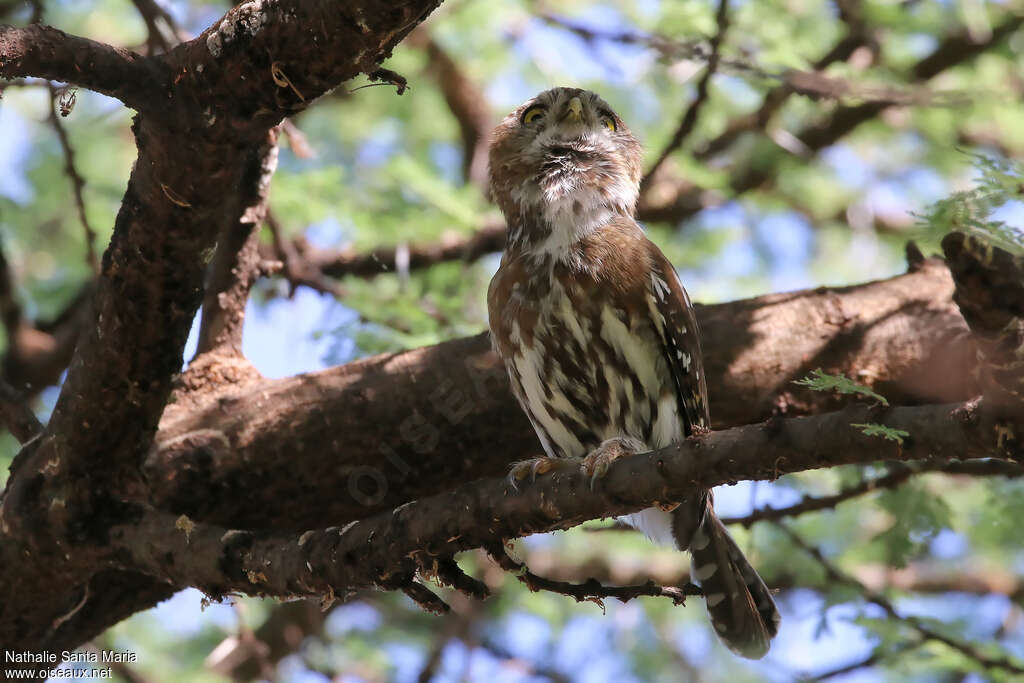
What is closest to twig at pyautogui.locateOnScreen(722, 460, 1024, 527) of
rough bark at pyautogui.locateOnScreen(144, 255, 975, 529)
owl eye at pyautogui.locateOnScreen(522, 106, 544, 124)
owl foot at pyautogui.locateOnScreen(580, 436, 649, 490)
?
rough bark at pyautogui.locateOnScreen(144, 255, 975, 529)

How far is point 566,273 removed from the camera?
158 inches

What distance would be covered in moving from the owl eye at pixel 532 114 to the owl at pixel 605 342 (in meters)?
0.34

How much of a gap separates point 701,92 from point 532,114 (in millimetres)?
809

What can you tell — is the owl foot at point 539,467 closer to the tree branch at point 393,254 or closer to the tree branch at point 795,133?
the tree branch at point 393,254

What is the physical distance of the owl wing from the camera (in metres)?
3.94

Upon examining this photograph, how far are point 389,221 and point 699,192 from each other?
7.22 ft

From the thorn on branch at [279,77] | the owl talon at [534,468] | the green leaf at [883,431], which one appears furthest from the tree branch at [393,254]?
the green leaf at [883,431]

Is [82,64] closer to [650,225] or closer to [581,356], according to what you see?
[581,356]

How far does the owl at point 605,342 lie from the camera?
396cm

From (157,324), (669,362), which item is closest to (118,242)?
(157,324)

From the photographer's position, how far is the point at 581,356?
4.00 m

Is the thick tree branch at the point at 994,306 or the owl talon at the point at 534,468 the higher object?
the owl talon at the point at 534,468

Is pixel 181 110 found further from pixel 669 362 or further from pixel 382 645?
pixel 382 645

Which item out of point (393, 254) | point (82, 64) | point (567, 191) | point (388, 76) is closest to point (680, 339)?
point (567, 191)
